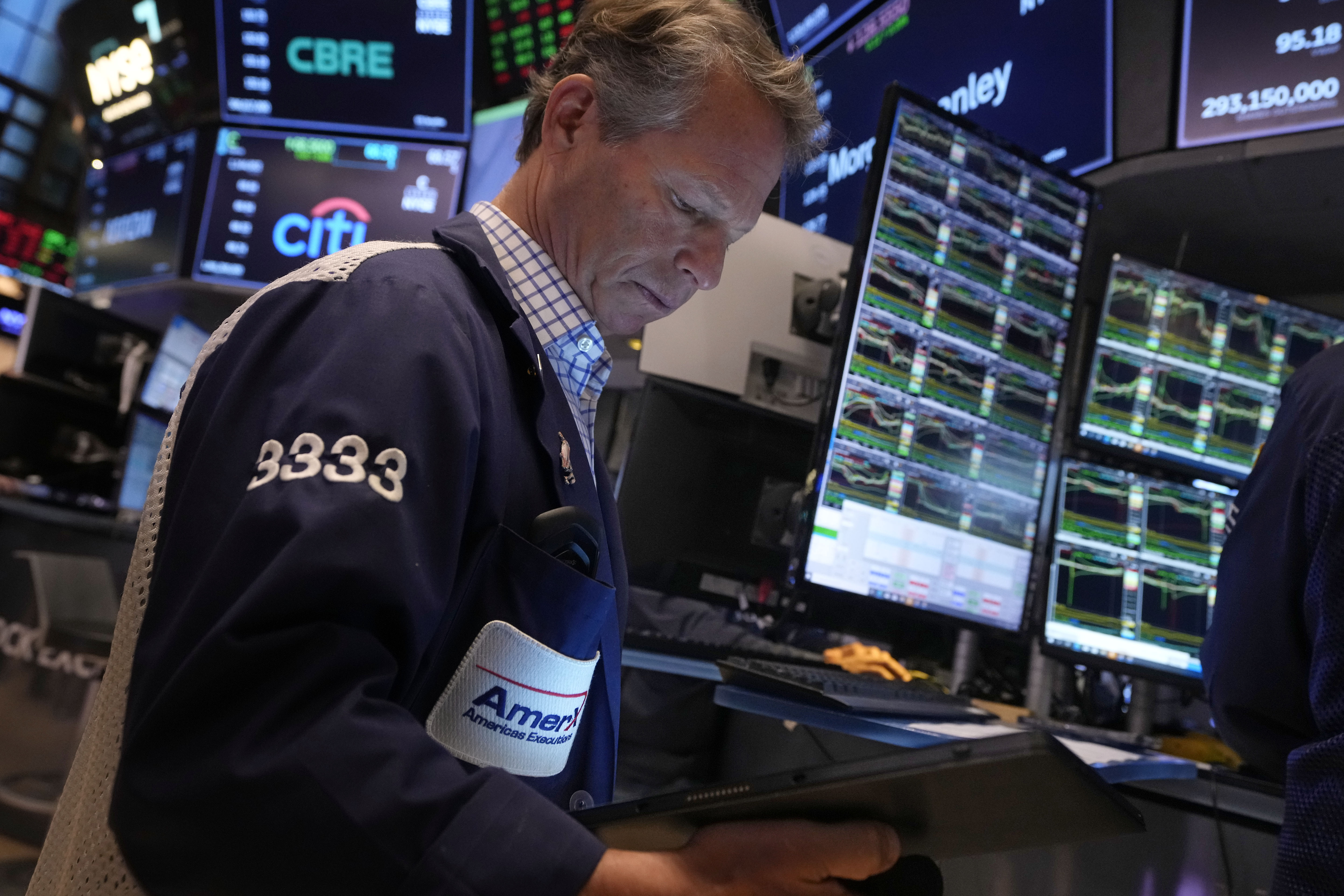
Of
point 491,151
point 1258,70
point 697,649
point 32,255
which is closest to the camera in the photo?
point 697,649

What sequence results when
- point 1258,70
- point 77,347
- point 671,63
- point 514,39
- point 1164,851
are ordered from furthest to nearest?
point 77,347
point 514,39
point 1258,70
point 1164,851
point 671,63

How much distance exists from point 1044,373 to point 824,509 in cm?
71

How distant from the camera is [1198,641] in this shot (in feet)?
6.77

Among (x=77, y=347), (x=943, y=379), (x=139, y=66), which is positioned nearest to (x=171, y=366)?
(x=77, y=347)

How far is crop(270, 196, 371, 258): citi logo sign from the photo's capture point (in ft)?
14.2

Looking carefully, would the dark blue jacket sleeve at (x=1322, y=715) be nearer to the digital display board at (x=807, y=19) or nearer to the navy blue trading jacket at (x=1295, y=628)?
the navy blue trading jacket at (x=1295, y=628)

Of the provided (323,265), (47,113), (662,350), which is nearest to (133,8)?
(662,350)

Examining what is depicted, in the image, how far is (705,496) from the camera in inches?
82.4

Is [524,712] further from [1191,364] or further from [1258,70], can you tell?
[1258,70]

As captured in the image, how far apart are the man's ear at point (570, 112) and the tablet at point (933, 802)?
0.69m

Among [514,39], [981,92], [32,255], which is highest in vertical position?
[514,39]

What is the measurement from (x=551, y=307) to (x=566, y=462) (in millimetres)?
201

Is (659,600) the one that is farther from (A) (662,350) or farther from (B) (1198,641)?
(B) (1198,641)

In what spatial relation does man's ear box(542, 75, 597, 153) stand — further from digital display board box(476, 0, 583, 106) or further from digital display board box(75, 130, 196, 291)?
digital display board box(75, 130, 196, 291)
